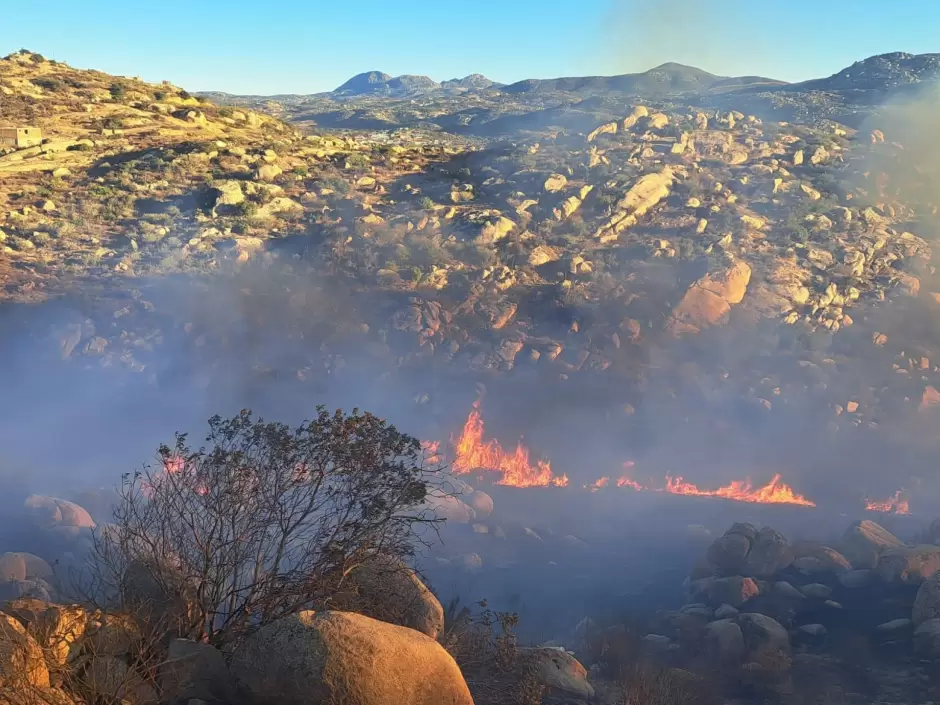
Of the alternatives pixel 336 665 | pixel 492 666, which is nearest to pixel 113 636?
pixel 336 665

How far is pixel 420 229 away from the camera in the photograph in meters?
35.1

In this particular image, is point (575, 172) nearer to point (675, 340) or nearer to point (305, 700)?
point (675, 340)

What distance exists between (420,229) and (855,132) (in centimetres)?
3097

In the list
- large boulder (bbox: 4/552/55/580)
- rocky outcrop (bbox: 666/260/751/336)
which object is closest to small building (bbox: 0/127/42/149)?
large boulder (bbox: 4/552/55/580)

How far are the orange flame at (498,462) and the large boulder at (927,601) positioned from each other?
11.6 metres

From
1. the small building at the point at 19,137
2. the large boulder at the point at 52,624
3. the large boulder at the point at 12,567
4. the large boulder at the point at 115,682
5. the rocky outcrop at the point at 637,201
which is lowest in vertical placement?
the large boulder at the point at 12,567

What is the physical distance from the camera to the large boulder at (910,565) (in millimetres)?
19031

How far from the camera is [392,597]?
450 inches

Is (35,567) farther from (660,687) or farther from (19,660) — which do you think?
(660,687)

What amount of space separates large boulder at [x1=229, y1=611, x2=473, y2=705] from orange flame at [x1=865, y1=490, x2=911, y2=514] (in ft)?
70.5

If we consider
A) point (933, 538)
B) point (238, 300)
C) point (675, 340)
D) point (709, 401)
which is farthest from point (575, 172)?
point (933, 538)

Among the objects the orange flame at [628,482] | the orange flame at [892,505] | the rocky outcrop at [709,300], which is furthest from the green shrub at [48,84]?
the orange flame at [892,505]

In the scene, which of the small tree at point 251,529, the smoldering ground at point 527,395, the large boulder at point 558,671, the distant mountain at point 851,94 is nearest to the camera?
the small tree at point 251,529

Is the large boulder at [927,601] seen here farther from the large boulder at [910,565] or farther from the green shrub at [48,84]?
the green shrub at [48,84]
